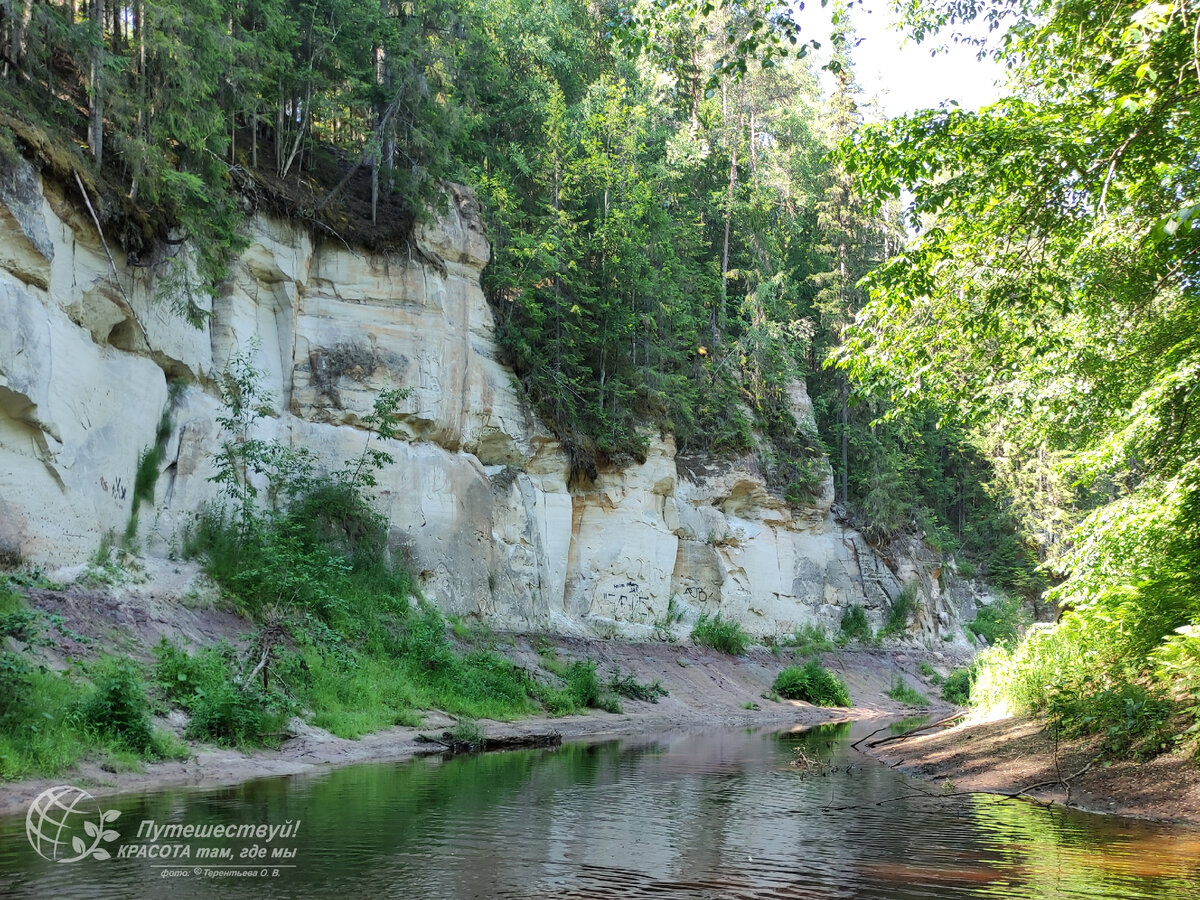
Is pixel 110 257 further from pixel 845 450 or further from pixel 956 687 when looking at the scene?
pixel 845 450

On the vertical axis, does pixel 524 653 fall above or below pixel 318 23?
below

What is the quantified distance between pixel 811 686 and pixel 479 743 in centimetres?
1864

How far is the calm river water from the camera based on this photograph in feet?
22.4

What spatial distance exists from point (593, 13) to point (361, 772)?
1670 inches

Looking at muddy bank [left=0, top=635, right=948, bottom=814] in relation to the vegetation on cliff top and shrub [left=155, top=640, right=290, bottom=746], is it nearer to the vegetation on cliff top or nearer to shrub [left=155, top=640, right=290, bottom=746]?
shrub [left=155, top=640, right=290, bottom=746]

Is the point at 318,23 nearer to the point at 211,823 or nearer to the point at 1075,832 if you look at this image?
the point at 211,823

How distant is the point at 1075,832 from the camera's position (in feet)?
29.6

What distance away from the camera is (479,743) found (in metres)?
17.0

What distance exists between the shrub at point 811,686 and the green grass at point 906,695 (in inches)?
158

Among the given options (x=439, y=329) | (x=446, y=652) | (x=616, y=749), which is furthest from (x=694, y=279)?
(x=616, y=749)

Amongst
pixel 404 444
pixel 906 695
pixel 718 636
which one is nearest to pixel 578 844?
pixel 404 444

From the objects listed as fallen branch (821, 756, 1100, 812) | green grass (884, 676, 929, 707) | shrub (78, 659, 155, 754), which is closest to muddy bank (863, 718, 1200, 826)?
fallen branch (821, 756, 1100, 812)

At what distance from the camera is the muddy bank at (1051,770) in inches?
380

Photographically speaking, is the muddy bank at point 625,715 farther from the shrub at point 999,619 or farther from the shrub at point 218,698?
the shrub at point 999,619
